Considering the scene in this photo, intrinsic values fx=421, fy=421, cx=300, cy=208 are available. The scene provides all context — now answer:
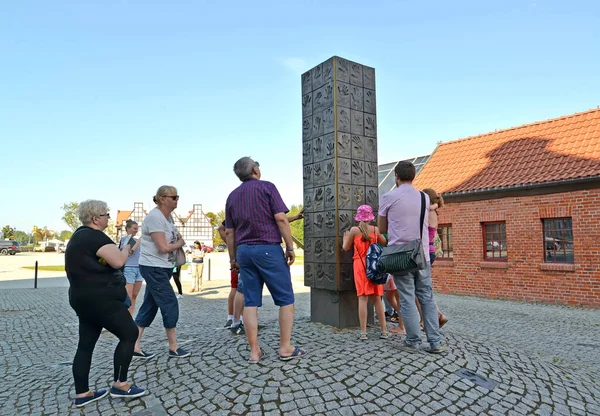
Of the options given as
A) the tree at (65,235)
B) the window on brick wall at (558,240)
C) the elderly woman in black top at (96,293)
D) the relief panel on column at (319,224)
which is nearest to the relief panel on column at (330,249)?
the relief panel on column at (319,224)

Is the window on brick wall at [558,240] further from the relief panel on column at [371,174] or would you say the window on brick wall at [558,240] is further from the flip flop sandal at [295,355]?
the flip flop sandal at [295,355]

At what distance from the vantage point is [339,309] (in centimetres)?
539

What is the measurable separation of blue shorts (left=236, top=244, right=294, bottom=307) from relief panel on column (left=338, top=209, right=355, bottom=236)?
160 centimetres

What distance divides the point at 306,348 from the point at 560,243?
364 inches

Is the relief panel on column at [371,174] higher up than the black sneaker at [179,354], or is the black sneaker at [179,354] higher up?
the relief panel on column at [371,174]

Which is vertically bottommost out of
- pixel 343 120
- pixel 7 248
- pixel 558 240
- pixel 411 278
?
pixel 7 248

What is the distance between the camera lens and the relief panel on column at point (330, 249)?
5.52 m

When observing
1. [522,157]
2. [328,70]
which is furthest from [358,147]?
[522,157]

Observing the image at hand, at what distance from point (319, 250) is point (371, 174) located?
4.27 ft

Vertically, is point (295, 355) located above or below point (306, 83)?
below

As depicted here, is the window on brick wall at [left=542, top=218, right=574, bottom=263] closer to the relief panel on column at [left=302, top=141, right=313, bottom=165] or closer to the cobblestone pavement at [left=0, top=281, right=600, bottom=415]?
the cobblestone pavement at [left=0, top=281, right=600, bottom=415]

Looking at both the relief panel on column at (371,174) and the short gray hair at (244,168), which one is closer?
the short gray hair at (244,168)

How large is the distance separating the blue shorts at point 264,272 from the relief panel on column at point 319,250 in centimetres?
165

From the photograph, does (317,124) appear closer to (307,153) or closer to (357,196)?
(307,153)
